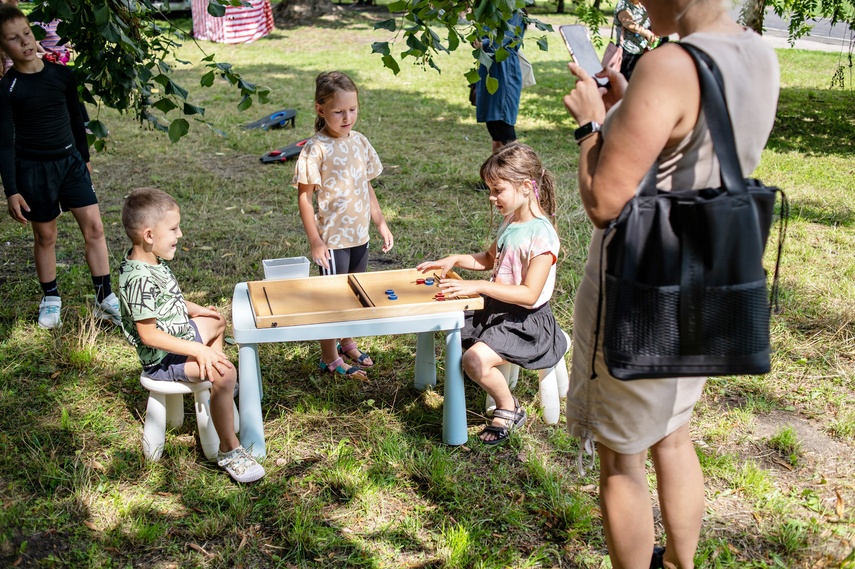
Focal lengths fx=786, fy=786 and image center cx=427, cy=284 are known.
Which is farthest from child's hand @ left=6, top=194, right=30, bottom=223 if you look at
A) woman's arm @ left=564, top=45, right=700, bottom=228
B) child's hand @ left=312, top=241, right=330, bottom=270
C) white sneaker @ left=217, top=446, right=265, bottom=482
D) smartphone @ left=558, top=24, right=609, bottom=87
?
woman's arm @ left=564, top=45, right=700, bottom=228

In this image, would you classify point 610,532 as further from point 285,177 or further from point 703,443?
point 285,177

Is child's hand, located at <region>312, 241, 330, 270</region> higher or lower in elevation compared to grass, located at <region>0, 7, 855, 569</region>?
higher

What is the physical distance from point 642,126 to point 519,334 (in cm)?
175

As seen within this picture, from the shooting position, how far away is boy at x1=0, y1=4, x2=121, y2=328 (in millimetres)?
4199

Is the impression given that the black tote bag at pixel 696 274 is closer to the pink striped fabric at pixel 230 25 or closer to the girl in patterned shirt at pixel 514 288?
the girl in patterned shirt at pixel 514 288

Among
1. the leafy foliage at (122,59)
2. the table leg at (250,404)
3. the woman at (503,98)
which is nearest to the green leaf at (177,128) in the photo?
the leafy foliage at (122,59)

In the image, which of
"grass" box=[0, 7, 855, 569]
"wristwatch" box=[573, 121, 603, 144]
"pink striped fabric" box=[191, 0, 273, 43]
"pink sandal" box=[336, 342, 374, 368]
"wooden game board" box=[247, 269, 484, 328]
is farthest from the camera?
"pink striped fabric" box=[191, 0, 273, 43]

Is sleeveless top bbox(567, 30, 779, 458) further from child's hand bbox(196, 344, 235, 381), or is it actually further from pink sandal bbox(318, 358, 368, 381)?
pink sandal bbox(318, 358, 368, 381)

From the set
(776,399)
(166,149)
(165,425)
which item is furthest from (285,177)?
(776,399)

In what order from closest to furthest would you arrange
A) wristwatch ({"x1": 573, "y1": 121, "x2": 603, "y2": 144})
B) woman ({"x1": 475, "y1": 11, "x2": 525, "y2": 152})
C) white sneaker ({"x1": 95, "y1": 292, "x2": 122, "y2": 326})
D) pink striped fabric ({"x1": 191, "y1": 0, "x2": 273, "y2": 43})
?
wristwatch ({"x1": 573, "y1": 121, "x2": 603, "y2": 144}) < white sneaker ({"x1": 95, "y1": 292, "x2": 122, "y2": 326}) < woman ({"x1": 475, "y1": 11, "x2": 525, "y2": 152}) < pink striped fabric ({"x1": 191, "y1": 0, "x2": 273, "y2": 43})

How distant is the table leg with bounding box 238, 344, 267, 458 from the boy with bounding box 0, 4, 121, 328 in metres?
1.70

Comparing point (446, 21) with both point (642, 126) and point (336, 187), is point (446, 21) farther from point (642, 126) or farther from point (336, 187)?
point (642, 126)

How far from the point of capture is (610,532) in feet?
7.33

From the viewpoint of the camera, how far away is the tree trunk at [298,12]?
1886 cm
